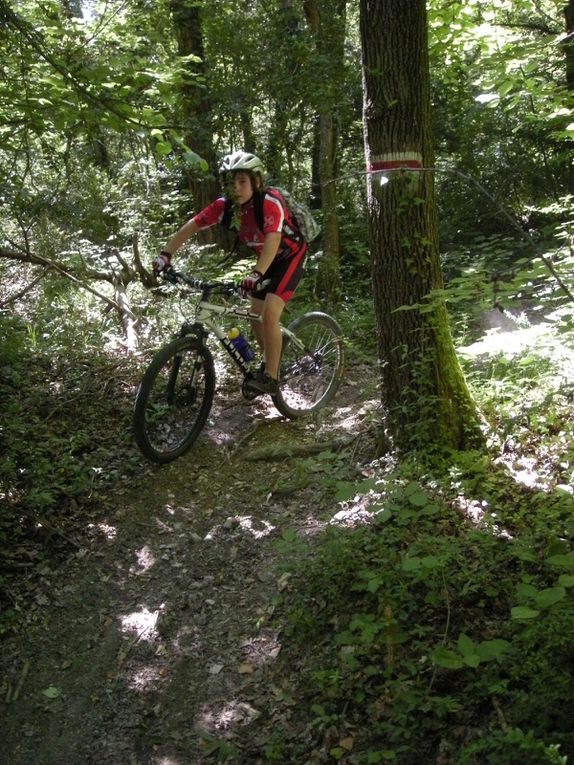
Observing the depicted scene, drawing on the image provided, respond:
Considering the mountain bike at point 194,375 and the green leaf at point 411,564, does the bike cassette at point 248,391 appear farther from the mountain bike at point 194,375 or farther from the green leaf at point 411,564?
the green leaf at point 411,564

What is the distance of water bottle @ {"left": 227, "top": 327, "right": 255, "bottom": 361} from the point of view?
5785 millimetres

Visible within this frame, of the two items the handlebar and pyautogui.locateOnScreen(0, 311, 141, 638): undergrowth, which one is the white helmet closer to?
the handlebar

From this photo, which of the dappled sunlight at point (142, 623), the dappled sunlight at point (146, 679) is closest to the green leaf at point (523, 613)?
the dappled sunlight at point (146, 679)

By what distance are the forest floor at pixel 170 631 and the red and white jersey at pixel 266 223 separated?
1.76m

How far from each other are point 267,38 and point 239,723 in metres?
9.95

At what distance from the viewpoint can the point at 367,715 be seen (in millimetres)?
2898

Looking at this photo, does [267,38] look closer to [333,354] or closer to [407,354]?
[333,354]

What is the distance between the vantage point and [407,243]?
433cm

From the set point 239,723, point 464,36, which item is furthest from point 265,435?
point 464,36

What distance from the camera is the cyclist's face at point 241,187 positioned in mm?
5219

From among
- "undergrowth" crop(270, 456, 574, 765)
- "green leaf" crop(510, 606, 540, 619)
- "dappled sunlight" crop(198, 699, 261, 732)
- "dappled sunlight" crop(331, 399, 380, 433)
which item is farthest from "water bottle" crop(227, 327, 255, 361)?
"green leaf" crop(510, 606, 540, 619)

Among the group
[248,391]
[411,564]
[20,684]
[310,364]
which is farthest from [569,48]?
[20,684]

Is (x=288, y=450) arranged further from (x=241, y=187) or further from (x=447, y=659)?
(x=447, y=659)

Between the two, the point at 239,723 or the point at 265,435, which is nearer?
the point at 239,723
